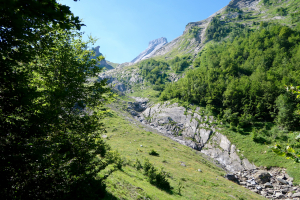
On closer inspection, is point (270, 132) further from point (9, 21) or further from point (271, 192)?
point (9, 21)

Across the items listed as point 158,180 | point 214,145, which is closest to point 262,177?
point 214,145

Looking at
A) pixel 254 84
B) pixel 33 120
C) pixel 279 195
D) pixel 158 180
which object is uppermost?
pixel 254 84

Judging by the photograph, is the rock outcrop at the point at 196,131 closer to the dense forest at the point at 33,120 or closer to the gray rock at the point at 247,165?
the gray rock at the point at 247,165

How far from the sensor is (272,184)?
24.4 m

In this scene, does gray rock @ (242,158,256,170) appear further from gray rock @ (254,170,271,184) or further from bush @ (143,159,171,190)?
bush @ (143,159,171,190)

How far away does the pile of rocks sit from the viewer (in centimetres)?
2175

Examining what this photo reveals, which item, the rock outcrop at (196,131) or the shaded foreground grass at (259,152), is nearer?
the shaded foreground grass at (259,152)

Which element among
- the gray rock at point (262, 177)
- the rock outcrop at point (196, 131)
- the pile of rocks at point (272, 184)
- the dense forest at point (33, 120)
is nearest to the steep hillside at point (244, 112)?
the rock outcrop at point (196, 131)

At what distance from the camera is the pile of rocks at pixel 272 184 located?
71.4ft

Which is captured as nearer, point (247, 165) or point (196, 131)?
point (247, 165)

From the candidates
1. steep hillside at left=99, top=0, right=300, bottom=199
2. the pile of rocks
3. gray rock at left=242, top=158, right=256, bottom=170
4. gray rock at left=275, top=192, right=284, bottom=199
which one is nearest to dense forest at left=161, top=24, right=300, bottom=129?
steep hillside at left=99, top=0, right=300, bottom=199

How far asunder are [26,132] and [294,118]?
51209 millimetres

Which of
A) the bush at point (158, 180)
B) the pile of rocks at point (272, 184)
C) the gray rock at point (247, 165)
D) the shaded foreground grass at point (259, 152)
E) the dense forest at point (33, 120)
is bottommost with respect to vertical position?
the gray rock at point (247, 165)

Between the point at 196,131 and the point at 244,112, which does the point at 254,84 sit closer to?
the point at 244,112
